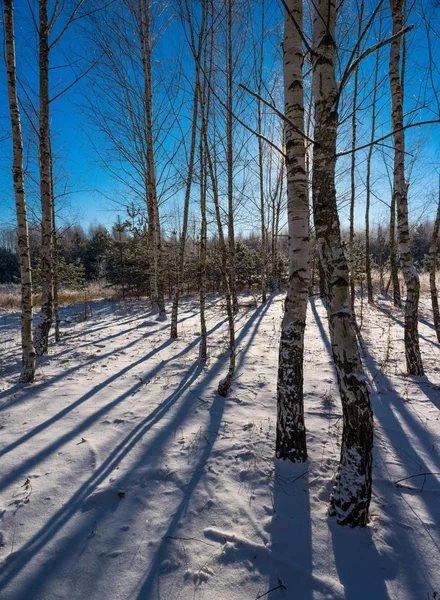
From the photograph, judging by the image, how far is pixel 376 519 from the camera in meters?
1.92

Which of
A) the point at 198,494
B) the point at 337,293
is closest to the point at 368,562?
the point at 198,494

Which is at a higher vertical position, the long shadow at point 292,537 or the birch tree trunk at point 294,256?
the birch tree trunk at point 294,256

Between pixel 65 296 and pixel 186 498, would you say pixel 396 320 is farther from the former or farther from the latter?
pixel 65 296

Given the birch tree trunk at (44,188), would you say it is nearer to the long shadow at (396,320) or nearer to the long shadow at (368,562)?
the long shadow at (368,562)

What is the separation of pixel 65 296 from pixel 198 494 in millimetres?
16324

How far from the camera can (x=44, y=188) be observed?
5043 millimetres

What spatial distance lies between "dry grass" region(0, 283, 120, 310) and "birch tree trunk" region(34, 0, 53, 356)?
17.3 feet

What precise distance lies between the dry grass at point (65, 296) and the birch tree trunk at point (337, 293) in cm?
1022

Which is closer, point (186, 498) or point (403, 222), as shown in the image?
point (186, 498)

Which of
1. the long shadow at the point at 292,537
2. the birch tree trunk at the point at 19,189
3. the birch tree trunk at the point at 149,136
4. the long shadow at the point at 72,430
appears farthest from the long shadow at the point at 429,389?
the birch tree trunk at the point at 149,136

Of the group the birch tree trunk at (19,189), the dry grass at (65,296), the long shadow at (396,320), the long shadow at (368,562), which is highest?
the birch tree trunk at (19,189)

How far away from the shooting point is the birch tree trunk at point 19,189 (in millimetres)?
3504

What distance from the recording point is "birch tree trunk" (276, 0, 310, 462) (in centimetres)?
224

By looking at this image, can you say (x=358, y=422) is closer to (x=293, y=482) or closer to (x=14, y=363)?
(x=293, y=482)
